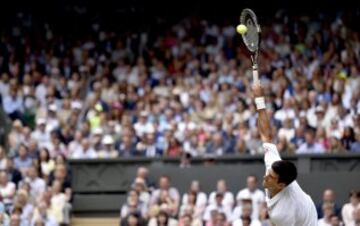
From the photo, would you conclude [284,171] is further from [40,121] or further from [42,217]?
[40,121]

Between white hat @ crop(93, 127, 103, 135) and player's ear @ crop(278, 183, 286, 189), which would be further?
white hat @ crop(93, 127, 103, 135)

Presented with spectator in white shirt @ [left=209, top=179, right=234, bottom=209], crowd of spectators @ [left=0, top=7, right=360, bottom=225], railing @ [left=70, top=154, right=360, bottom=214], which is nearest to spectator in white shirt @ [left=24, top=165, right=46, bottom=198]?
crowd of spectators @ [left=0, top=7, right=360, bottom=225]

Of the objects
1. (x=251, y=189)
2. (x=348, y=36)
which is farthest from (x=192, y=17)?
(x=251, y=189)

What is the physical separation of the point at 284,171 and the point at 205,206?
9.88 metres

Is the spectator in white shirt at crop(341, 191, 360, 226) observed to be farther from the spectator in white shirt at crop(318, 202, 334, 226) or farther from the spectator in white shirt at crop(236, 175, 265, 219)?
the spectator in white shirt at crop(236, 175, 265, 219)

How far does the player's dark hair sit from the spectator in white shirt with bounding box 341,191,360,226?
811cm

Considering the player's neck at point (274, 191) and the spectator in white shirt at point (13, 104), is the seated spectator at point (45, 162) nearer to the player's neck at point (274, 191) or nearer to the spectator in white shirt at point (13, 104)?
the spectator in white shirt at point (13, 104)

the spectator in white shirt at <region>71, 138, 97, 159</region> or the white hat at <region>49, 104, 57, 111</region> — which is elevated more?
the white hat at <region>49, 104, 57, 111</region>

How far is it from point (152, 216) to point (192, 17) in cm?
990

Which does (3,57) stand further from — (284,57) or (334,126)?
(334,126)

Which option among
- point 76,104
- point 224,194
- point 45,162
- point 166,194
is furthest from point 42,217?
point 76,104

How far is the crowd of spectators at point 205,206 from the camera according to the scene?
1786 centimetres

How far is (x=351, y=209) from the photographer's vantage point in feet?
58.4

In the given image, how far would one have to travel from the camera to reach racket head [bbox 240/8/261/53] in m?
11.0
